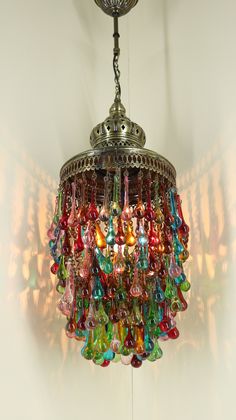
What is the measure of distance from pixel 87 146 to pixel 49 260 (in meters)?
0.36

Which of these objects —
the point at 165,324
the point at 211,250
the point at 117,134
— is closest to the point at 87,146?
the point at 117,134

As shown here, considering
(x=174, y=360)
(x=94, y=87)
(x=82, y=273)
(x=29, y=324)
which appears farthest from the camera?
(x=94, y=87)

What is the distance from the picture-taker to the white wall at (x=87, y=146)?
1269 mm

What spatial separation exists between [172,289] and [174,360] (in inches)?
10.8

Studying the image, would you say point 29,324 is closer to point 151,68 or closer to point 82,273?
point 82,273

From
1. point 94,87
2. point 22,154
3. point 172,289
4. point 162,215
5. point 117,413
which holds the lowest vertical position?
point 117,413

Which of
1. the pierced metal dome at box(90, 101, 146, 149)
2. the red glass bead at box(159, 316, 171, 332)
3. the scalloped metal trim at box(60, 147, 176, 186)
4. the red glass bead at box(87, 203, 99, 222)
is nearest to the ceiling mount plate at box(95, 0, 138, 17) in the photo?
the pierced metal dome at box(90, 101, 146, 149)

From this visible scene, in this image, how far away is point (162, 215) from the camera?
1.17m

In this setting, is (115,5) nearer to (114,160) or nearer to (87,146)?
(87,146)

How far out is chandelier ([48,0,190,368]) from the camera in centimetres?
114

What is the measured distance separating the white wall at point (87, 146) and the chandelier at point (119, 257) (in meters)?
0.14

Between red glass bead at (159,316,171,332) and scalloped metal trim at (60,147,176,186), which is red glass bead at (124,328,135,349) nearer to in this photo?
red glass bead at (159,316,171,332)

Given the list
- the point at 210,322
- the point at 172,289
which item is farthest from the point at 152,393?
the point at 172,289

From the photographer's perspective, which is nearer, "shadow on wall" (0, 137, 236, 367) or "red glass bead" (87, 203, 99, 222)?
"red glass bead" (87, 203, 99, 222)
